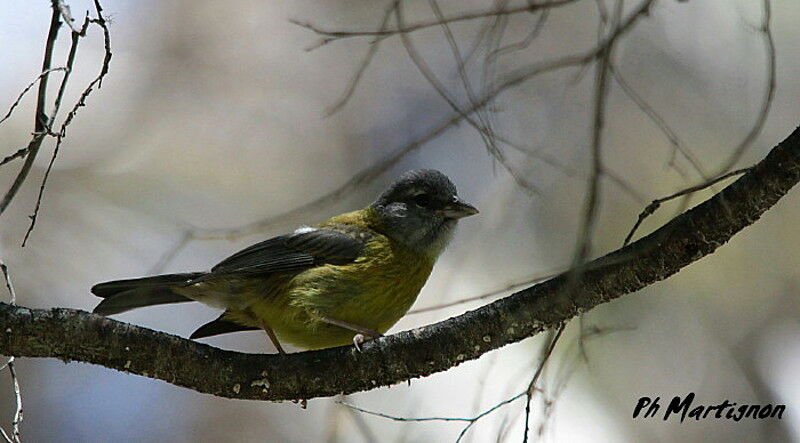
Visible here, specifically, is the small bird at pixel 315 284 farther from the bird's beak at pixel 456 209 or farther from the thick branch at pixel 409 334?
the thick branch at pixel 409 334

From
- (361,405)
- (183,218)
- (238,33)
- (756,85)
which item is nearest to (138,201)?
(183,218)

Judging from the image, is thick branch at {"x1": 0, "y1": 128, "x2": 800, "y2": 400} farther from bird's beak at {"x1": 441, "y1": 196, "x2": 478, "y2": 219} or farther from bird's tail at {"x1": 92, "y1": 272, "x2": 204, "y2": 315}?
bird's beak at {"x1": 441, "y1": 196, "x2": 478, "y2": 219}

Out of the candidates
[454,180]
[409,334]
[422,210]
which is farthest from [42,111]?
[454,180]

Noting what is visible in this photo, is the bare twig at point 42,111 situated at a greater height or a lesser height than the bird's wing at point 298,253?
lesser

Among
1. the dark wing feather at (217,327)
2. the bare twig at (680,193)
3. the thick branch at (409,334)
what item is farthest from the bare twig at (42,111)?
the dark wing feather at (217,327)

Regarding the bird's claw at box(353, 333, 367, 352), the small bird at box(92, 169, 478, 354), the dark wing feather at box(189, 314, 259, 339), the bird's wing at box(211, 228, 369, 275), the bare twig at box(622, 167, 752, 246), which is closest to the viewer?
the bare twig at box(622, 167, 752, 246)

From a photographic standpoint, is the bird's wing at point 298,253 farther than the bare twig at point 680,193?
Yes

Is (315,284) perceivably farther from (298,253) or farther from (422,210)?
(422,210)

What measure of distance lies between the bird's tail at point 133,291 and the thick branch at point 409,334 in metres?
0.93

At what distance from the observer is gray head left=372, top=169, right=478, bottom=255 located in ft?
14.8

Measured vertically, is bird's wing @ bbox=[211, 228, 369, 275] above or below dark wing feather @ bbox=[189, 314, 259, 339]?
above

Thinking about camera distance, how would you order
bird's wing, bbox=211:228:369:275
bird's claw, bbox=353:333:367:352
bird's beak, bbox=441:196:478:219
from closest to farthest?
1. bird's claw, bbox=353:333:367:352
2. bird's wing, bbox=211:228:369:275
3. bird's beak, bbox=441:196:478:219

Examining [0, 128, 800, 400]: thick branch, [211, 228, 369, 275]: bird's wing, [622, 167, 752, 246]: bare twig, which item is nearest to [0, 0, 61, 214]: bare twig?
[0, 128, 800, 400]: thick branch

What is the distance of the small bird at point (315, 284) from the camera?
13.2ft
